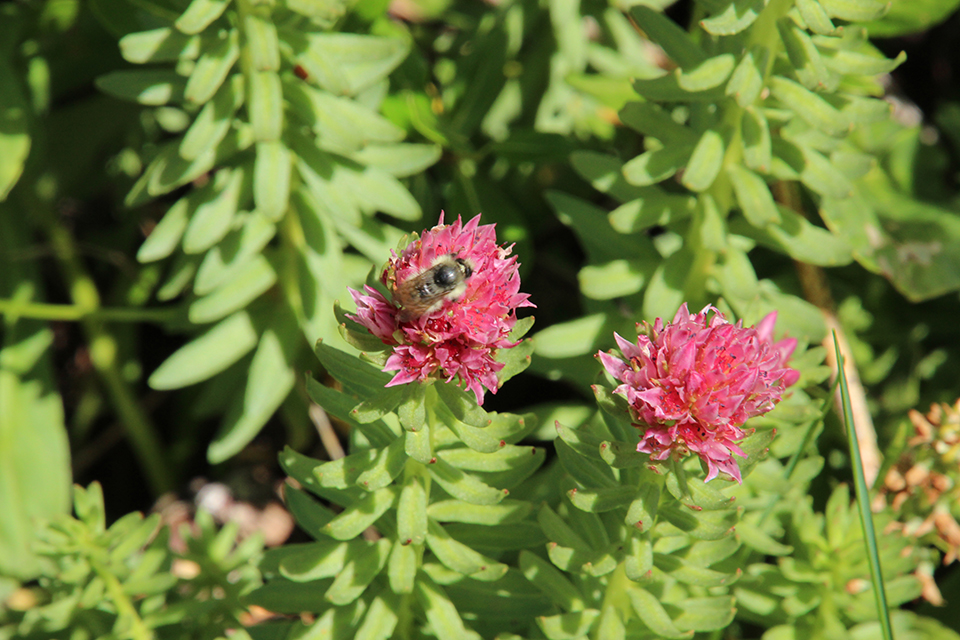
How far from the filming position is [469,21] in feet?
11.0

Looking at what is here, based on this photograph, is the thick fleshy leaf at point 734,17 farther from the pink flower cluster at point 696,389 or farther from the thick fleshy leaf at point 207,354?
the thick fleshy leaf at point 207,354

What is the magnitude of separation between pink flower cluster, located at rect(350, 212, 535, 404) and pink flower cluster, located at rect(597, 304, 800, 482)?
0.76ft

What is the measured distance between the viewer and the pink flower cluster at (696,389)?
144 centimetres

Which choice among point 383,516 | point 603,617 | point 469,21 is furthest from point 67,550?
point 469,21

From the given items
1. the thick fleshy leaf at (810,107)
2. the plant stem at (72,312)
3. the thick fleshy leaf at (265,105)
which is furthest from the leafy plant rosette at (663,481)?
the plant stem at (72,312)

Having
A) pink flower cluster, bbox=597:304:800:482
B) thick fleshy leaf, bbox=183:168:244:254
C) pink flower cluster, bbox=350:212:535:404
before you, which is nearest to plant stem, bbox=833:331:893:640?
pink flower cluster, bbox=597:304:800:482

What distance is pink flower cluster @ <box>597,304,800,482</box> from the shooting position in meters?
1.44

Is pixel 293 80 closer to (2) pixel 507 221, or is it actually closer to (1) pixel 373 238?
(1) pixel 373 238

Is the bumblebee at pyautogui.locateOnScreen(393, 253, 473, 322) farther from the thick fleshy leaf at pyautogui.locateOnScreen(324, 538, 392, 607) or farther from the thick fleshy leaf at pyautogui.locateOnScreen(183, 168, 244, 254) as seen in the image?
Result: the thick fleshy leaf at pyautogui.locateOnScreen(183, 168, 244, 254)

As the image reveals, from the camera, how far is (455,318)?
140 centimetres

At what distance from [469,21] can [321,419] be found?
5.55 feet

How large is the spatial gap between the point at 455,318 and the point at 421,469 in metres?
0.48

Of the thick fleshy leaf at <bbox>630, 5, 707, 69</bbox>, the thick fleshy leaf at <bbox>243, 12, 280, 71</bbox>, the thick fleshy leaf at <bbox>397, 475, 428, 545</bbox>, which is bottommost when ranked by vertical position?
the thick fleshy leaf at <bbox>397, 475, 428, 545</bbox>

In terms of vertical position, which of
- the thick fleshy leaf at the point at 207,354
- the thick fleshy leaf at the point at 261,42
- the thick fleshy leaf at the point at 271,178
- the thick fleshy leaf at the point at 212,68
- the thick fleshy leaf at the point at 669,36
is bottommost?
the thick fleshy leaf at the point at 207,354
